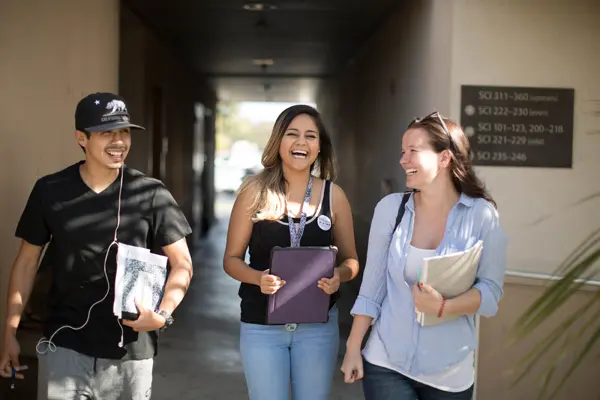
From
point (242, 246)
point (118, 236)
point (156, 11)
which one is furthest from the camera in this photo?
point (156, 11)

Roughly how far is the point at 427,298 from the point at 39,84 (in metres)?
2.76

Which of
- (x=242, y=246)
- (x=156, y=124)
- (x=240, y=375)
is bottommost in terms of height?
(x=240, y=375)

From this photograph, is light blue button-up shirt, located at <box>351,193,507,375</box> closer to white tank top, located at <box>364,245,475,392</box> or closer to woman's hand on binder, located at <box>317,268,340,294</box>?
white tank top, located at <box>364,245,475,392</box>

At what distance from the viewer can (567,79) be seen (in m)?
4.46

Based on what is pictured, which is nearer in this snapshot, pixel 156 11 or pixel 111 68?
pixel 111 68

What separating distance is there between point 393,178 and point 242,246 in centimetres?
470

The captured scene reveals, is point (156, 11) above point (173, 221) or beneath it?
above

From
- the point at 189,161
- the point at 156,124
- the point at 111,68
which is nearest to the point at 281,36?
the point at 156,124

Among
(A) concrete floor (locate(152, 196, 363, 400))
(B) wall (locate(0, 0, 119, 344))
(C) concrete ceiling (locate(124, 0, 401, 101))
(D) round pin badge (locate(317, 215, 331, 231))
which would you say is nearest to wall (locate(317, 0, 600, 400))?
(A) concrete floor (locate(152, 196, 363, 400))

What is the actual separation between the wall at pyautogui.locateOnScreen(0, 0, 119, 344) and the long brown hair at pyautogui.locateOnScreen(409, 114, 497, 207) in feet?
7.67

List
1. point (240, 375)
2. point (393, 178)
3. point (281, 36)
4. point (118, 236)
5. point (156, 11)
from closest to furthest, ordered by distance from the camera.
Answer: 1. point (118, 236)
2. point (240, 375)
3. point (393, 178)
4. point (156, 11)
5. point (281, 36)

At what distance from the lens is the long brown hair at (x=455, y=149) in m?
2.59

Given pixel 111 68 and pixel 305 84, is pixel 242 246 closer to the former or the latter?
pixel 111 68

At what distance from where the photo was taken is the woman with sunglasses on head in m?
2.55
